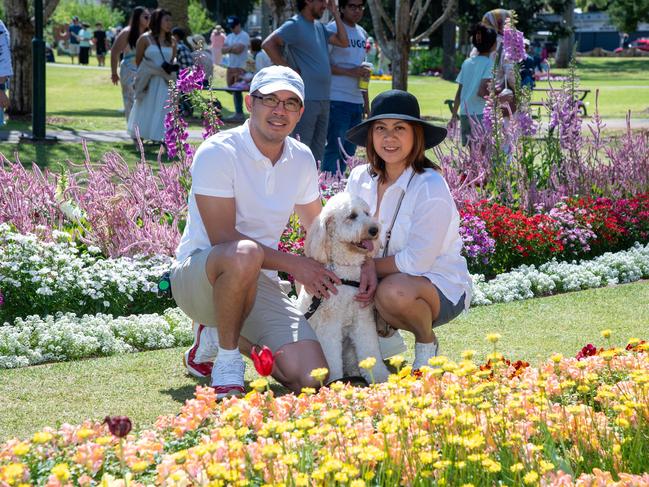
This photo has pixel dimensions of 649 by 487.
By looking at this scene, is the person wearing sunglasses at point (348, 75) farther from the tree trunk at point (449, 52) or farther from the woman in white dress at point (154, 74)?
the tree trunk at point (449, 52)

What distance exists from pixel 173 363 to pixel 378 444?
2638 mm

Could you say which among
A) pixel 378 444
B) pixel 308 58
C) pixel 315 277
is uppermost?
pixel 308 58

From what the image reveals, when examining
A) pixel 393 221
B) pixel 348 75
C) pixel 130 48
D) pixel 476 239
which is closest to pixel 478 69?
pixel 348 75

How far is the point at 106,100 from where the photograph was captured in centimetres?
2681

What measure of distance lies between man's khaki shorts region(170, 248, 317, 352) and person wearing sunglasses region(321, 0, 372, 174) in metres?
5.39

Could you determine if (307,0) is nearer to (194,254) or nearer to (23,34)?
(194,254)

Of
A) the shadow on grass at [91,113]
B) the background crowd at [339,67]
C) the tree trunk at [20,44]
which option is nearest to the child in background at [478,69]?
the background crowd at [339,67]

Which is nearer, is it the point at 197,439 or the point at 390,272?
the point at 197,439

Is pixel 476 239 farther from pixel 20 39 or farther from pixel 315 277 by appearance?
pixel 20 39

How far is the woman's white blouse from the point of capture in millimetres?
5066

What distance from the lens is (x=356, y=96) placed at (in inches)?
421

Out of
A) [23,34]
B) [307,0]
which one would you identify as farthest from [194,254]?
[23,34]

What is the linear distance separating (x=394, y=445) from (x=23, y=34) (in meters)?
17.1

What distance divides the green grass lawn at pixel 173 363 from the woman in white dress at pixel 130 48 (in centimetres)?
1016
